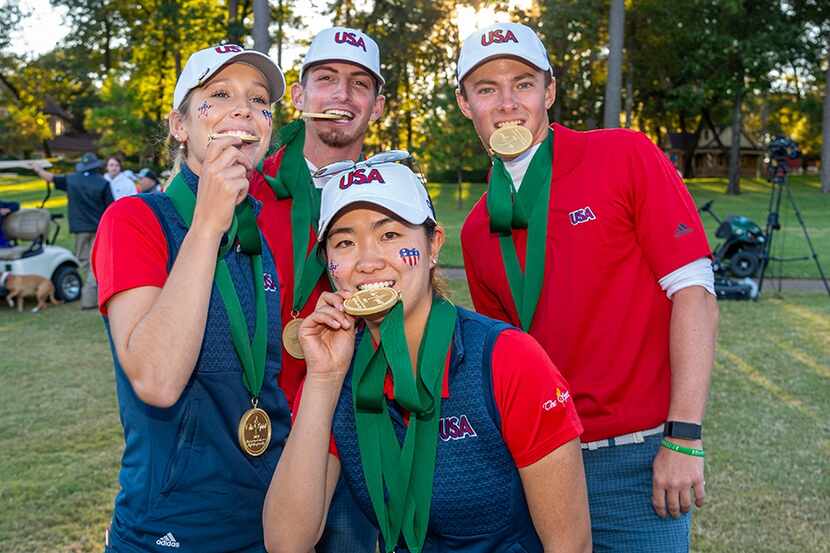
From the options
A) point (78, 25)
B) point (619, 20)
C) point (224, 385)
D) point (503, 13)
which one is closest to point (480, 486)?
point (224, 385)

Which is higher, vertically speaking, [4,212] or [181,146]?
[181,146]

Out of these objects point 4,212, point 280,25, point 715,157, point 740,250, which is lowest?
point 715,157

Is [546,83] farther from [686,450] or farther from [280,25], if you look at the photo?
[280,25]

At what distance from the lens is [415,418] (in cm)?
241

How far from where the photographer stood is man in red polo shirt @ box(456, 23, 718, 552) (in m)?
2.99

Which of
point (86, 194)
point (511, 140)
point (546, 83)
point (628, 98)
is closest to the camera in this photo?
point (511, 140)

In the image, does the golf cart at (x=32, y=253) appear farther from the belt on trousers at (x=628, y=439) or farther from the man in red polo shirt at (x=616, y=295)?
the belt on trousers at (x=628, y=439)

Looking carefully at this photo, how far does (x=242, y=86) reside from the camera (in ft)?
9.16

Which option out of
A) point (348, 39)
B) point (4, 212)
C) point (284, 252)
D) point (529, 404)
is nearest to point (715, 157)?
point (4, 212)

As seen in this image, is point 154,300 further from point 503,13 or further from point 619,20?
point 503,13

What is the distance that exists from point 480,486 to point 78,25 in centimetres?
6038

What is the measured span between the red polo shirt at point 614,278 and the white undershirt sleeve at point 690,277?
32mm

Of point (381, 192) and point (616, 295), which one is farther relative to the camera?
point (616, 295)

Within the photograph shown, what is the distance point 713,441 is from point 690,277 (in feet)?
17.1
